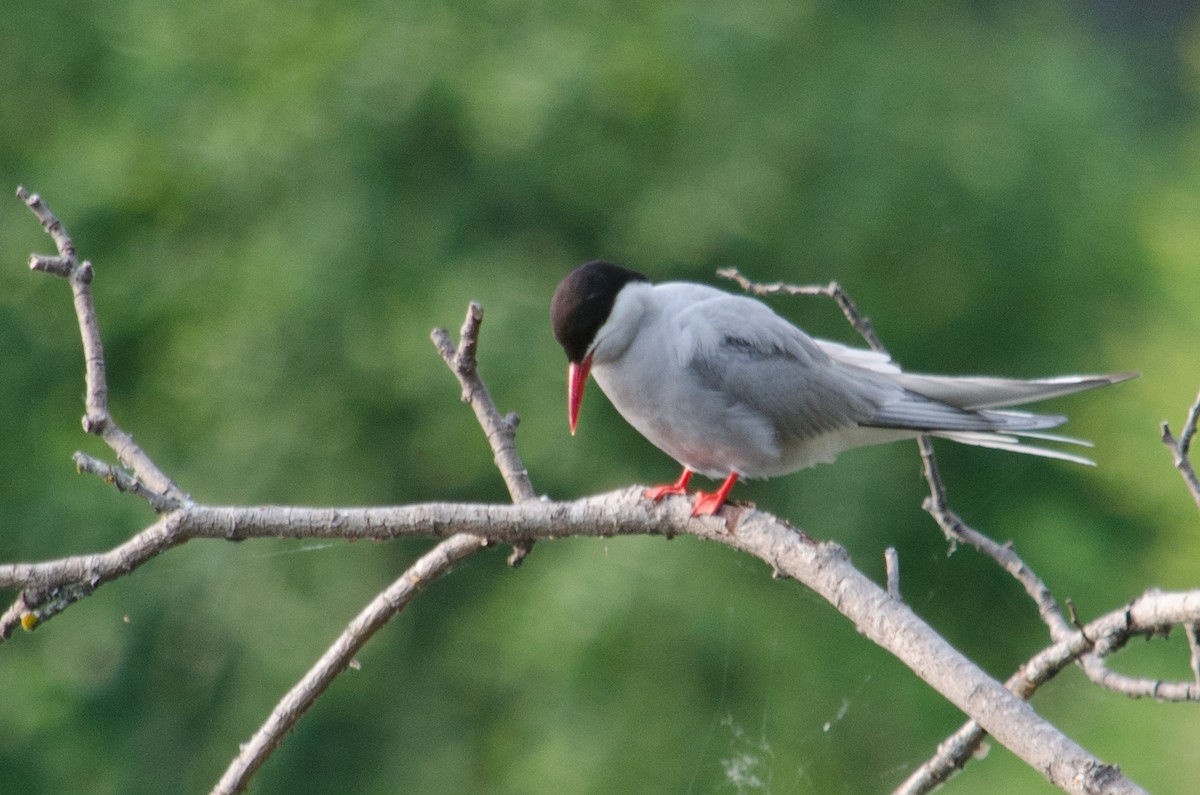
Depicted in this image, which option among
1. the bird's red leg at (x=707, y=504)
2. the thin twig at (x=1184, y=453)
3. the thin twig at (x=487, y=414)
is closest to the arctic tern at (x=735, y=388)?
the thin twig at (x=487, y=414)

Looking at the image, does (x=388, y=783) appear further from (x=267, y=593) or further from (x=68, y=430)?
(x=68, y=430)

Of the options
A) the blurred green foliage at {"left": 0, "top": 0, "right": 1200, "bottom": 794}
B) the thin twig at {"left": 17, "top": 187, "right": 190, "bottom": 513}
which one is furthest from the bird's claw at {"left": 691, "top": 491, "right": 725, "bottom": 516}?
the blurred green foliage at {"left": 0, "top": 0, "right": 1200, "bottom": 794}

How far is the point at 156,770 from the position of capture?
5.75 metres

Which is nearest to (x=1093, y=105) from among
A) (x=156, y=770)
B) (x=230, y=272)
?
(x=230, y=272)

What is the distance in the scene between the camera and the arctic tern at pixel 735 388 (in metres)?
2.16

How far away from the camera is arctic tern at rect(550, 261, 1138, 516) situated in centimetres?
216

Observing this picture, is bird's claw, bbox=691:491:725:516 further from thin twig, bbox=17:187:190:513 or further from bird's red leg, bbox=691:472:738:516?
thin twig, bbox=17:187:190:513

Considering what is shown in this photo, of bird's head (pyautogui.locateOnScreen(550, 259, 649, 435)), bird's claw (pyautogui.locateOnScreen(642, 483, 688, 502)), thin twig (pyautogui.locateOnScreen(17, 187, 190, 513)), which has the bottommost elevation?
bird's claw (pyautogui.locateOnScreen(642, 483, 688, 502))

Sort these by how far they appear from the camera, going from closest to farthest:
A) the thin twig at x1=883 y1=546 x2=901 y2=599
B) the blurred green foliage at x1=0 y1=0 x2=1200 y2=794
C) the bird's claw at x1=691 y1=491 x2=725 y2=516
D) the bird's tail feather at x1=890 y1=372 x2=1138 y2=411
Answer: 1. the thin twig at x1=883 y1=546 x2=901 y2=599
2. the bird's claw at x1=691 y1=491 x2=725 y2=516
3. the bird's tail feather at x1=890 y1=372 x2=1138 y2=411
4. the blurred green foliage at x1=0 y1=0 x2=1200 y2=794

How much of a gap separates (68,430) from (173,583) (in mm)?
812

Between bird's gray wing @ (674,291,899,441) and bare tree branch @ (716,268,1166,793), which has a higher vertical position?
bird's gray wing @ (674,291,899,441)

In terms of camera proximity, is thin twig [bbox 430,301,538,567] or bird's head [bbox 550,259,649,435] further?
bird's head [bbox 550,259,649,435]

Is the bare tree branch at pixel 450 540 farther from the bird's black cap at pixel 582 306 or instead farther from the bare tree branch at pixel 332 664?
the bird's black cap at pixel 582 306

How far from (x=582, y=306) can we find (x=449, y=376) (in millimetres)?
3404
